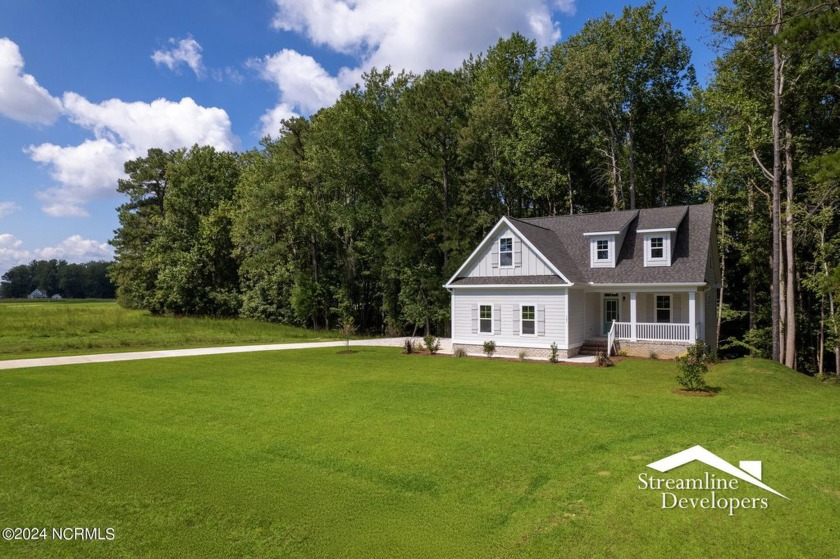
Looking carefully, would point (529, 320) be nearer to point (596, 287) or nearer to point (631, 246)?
point (596, 287)

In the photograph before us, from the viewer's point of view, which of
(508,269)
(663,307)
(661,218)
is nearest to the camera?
(508,269)

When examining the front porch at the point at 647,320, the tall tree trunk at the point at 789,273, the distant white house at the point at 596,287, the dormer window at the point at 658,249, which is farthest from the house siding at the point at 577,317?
the tall tree trunk at the point at 789,273

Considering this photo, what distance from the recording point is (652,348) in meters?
20.2

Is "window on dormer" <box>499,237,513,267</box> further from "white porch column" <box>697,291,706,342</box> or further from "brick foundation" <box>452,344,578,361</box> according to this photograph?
"white porch column" <box>697,291,706,342</box>

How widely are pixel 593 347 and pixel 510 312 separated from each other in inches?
161

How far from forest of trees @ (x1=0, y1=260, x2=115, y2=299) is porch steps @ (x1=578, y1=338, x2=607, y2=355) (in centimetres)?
11998

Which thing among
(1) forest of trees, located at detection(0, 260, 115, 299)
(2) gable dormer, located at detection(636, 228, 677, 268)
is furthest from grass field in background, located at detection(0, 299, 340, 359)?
(1) forest of trees, located at detection(0, 260, 115, 299)

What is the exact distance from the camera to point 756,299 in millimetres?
26234

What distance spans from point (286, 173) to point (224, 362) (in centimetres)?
A: 2135

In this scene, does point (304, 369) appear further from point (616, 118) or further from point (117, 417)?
point (616, 118)

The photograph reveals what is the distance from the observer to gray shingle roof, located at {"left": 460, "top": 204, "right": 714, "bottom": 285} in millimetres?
20606

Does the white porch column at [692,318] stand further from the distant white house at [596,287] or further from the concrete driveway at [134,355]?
the concrete driveway at [134,355]

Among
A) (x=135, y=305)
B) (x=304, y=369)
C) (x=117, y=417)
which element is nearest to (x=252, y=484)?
(x=117, y=417)

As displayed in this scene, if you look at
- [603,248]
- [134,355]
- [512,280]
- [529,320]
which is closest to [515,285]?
[512,280]
